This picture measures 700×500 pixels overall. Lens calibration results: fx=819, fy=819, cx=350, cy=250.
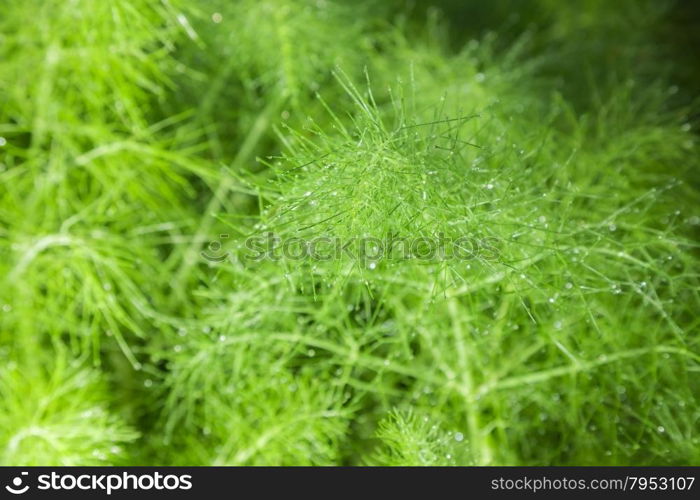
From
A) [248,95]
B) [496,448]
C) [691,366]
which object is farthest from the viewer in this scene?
[248,95]

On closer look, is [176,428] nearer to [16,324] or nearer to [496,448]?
[16,324]

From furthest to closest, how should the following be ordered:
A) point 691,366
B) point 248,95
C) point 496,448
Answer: point 248,95 < point 496,448 < point 691,366

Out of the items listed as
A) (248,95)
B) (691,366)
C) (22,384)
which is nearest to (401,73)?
(248,95)

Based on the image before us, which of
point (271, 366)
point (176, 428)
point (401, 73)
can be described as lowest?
point (176, 428)

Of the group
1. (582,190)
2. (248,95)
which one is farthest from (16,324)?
(582,190)

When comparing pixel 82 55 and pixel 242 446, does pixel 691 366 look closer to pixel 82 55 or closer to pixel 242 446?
pixel 242 446

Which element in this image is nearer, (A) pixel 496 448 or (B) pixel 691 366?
(B) pixel 691 366

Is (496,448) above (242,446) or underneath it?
underneath
